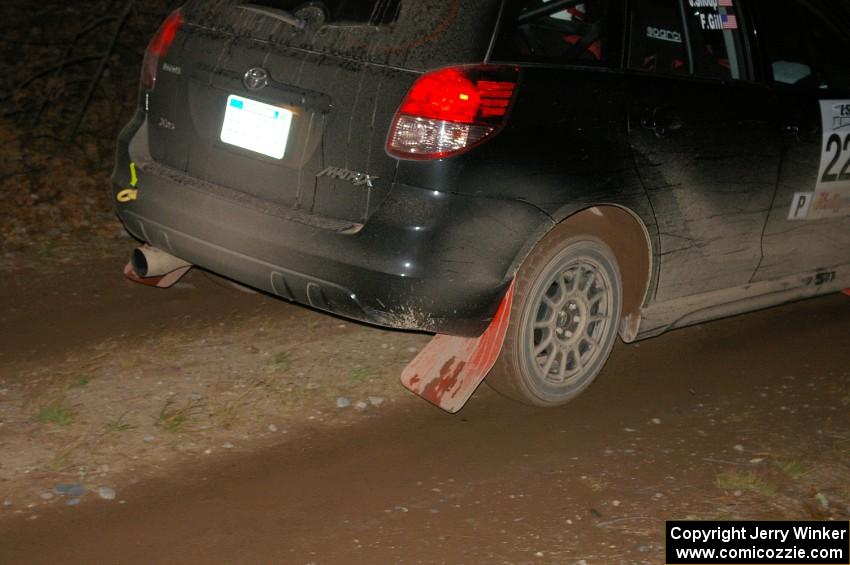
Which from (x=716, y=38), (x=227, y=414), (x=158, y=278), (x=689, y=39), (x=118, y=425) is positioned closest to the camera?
(x=118, y=425)

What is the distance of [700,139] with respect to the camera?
472 centimetres

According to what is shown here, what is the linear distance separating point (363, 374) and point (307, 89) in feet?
4.38

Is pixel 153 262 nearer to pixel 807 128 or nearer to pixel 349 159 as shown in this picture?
pixel 349 159

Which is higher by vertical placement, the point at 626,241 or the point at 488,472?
the point at 626,241

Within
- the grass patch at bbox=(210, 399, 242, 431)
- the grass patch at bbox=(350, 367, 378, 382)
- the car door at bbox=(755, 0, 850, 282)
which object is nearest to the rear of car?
the grass patch at bbox=(210, 399, 242, 431)

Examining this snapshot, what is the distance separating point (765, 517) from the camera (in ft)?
13.1

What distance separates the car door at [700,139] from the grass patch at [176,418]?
1939 mm

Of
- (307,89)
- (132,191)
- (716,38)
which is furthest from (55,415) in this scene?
(716,38)

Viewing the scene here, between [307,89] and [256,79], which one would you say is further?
[256,79]

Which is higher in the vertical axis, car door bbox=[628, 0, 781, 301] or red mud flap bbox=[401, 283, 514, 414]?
car door bbox=[628, 0, 781, 301]

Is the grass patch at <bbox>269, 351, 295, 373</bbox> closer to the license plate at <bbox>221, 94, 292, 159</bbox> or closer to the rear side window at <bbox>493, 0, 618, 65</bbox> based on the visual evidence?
the license plate at <bbox>221, 94, 292, 159</bbox>

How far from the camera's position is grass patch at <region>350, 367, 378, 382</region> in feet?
16.2

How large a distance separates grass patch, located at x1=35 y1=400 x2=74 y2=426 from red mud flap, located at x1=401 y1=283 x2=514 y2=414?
1264 millimetres

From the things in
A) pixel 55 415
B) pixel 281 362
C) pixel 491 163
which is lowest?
pixel 55 415
